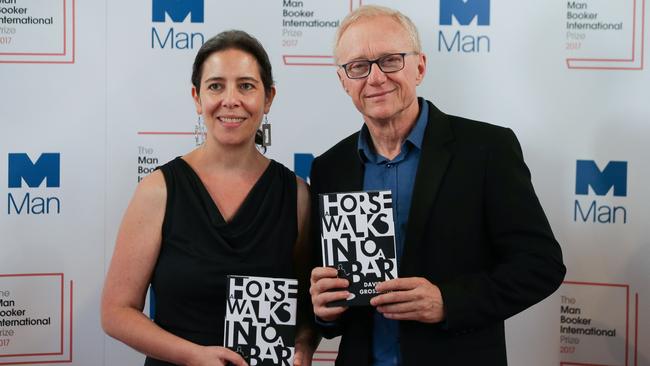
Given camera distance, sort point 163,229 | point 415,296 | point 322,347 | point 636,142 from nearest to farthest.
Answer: point 415,296
point 163,229
point 636,142
point 322,347

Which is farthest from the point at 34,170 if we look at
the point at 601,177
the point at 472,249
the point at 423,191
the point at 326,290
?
the point at 601,177

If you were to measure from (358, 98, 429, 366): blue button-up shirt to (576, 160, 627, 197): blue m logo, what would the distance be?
1.07 m

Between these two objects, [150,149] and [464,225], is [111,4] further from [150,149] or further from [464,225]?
[464,225]

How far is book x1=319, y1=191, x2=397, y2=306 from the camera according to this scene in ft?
5.57

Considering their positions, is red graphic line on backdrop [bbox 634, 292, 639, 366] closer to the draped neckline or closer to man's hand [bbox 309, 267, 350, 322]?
man's hand [bbox 309, 267, 350, 322]

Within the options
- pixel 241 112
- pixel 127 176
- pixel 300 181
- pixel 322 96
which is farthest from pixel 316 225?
pixel 127 176

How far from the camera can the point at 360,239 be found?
172 centimetres

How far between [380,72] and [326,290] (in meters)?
0.58

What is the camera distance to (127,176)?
109 inches

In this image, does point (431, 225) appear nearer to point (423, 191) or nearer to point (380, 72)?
point (423, 191)

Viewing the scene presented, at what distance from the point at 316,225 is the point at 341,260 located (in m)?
0.31

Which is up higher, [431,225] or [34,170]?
[34,170]

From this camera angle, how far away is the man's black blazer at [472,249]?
5.55ft

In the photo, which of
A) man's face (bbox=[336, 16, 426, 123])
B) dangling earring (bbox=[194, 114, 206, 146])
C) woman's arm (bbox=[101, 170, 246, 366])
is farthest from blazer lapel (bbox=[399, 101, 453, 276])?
dangling earring (bbox=[194, 114, 206, 146])
